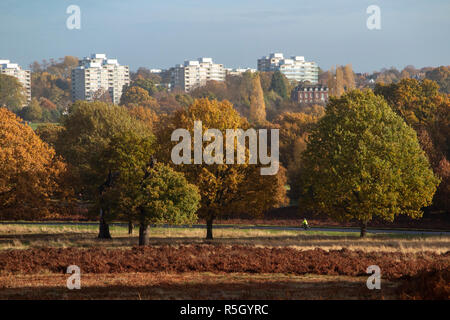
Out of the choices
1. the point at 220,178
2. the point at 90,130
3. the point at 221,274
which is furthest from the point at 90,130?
the point at 221,274

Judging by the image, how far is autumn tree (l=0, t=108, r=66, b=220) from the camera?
1877 inches

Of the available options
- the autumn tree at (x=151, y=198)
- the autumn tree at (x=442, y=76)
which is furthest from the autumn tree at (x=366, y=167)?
the autumn tree at (x=442, y=76)

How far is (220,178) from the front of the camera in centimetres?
4719

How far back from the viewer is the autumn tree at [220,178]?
153ft

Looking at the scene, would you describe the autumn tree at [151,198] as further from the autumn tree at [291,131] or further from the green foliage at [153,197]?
the autumn tree at [291,131]

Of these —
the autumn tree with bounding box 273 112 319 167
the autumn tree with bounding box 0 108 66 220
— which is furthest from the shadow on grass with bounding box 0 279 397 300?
the autumn tree with bounding box 273 112 319 167

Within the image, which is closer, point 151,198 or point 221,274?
point 221,274

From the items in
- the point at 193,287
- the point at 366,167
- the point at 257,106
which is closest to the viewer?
the point at 193,287

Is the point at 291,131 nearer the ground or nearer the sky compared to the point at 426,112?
nearer the ground

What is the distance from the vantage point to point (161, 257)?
95.5ft

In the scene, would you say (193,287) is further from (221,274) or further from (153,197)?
(153,197)

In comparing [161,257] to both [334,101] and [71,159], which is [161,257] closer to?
[334,101]

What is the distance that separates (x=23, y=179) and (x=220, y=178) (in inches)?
590

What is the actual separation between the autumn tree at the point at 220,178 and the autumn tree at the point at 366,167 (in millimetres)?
4308
